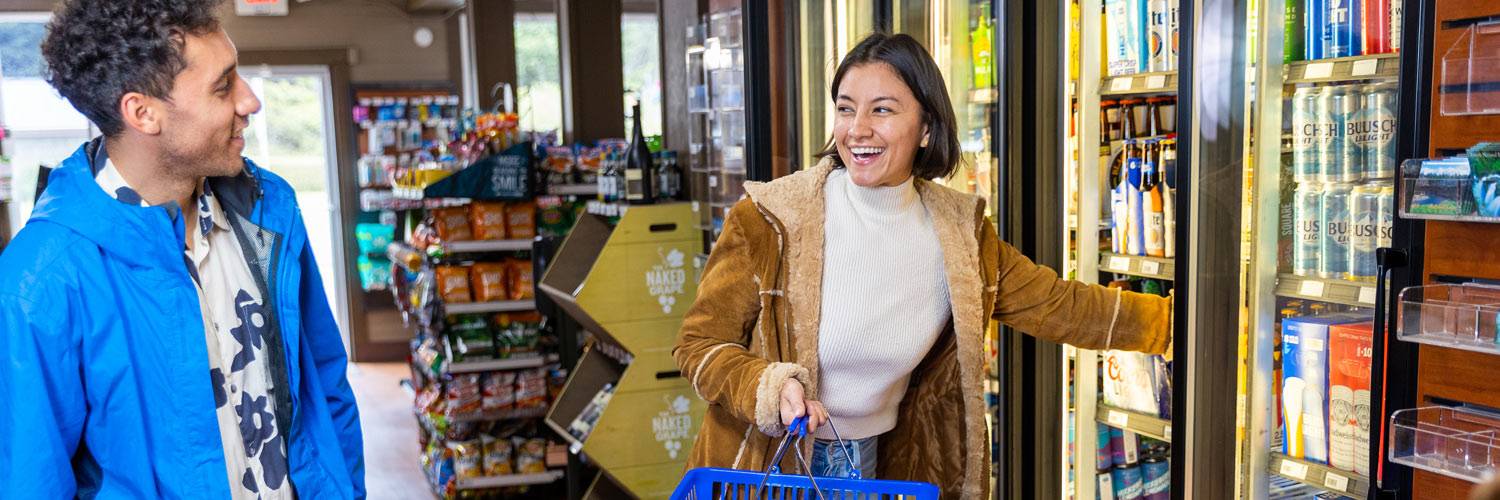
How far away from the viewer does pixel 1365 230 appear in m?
2.29

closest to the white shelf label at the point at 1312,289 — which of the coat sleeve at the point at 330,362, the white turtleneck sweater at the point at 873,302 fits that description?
the white turtleneck sweater at the point at 873,302

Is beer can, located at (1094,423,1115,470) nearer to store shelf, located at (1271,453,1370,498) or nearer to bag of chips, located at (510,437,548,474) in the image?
store shelf, located at (1271,453,1370,498)

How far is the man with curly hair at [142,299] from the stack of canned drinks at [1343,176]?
1.87 meters

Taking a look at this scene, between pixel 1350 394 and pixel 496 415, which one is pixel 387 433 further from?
pixel 1350 394

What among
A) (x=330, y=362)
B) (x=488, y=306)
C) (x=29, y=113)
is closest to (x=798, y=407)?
(x=330, y=362)

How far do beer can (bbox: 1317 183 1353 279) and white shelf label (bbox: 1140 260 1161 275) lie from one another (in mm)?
398

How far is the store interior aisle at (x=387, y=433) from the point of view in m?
6.19

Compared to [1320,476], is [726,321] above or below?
above

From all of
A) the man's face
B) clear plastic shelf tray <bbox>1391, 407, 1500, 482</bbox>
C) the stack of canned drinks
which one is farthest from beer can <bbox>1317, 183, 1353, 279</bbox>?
the man's face

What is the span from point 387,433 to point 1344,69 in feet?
20.9

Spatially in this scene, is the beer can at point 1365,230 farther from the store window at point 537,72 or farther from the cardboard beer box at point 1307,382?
the store window at point 537,72

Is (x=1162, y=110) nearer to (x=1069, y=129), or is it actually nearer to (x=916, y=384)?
(x=1069, y=129)

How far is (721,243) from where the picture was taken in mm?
2320

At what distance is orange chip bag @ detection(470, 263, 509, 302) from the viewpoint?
5586 millimetres
